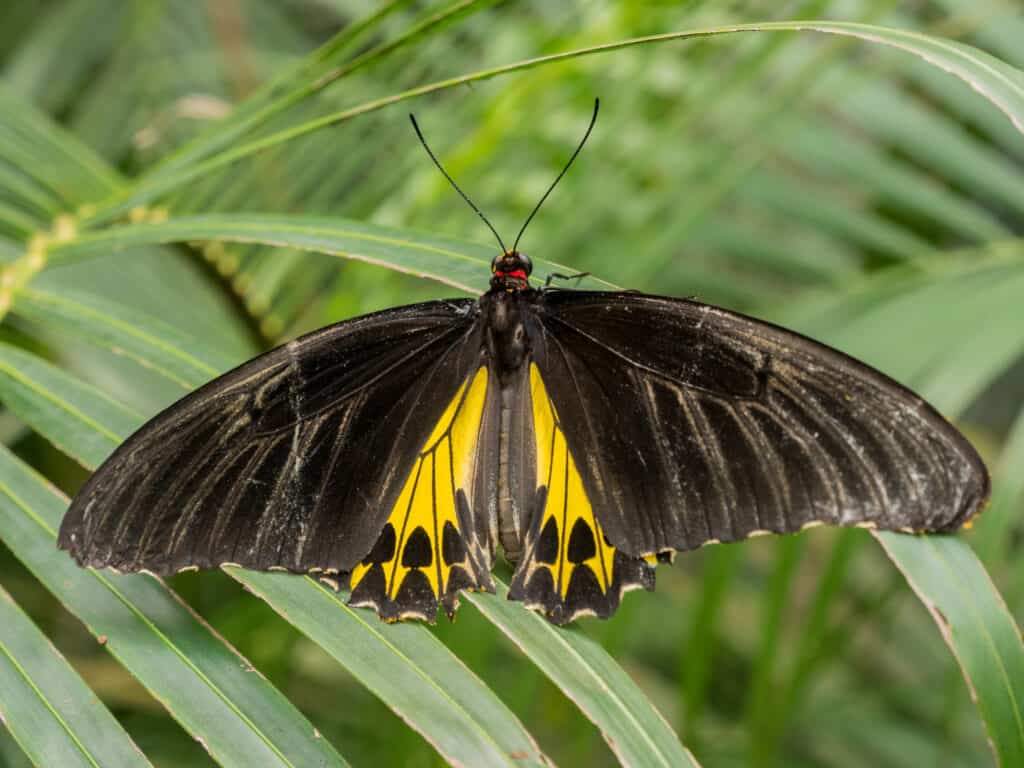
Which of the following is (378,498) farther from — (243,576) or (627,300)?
(627,300)

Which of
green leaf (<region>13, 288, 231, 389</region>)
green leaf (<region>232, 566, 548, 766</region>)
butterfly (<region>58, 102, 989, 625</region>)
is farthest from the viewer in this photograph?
green leaf (<region>13, 288, 231, 389</region>)

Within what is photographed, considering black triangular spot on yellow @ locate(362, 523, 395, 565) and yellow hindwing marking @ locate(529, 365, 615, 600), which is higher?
yellow hindwing marking @ locate(529, 365, 615, 600)

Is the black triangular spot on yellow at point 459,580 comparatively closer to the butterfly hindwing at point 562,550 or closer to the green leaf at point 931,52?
the butterfly hindwing at point 562,550

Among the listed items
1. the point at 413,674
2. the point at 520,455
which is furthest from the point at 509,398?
the point at 413,674

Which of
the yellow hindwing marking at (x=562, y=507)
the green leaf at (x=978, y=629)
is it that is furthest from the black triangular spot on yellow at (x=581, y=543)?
the green leaf at (x=978, y=629)

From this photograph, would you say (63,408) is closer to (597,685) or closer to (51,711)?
(51,711)

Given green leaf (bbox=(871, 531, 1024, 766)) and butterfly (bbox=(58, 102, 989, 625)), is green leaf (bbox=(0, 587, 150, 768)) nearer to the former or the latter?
butterfly (bbox=(58, 102, 989, 625))

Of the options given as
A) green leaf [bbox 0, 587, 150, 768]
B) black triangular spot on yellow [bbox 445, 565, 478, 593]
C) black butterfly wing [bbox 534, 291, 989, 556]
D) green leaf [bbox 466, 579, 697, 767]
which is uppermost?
black butterfly wing [bbox 534, 291, 989, 556]

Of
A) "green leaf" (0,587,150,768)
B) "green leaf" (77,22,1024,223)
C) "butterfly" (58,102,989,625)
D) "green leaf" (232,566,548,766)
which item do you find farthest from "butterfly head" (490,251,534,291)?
"green leaf" (0,587,150,768)
